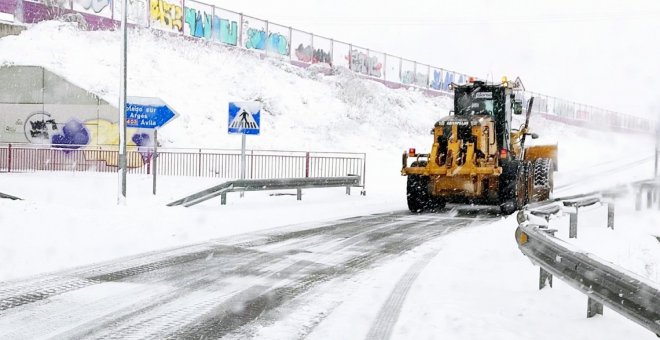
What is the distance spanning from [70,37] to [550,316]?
31201 millimetres

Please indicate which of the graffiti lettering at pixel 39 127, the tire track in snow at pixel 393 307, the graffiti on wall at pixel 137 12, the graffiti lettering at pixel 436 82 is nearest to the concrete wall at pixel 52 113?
the graffiti lettering at pixel 39 127

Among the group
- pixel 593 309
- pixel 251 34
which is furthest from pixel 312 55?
pixel 593 309

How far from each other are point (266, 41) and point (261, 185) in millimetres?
25104

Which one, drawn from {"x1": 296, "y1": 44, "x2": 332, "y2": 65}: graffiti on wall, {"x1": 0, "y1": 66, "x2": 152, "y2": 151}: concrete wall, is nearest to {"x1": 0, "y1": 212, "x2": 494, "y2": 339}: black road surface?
{"x1": 0, "y1": 66, "x2": 152, "y2": 151}: concrete wall

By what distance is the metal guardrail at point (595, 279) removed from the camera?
4080 mm

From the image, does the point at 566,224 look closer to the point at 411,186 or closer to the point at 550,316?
the point at 411,186

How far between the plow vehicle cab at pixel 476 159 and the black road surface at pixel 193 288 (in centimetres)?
476

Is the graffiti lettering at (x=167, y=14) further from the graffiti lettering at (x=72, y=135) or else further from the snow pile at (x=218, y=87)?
the graffiti lettering at (x=72, y=135)

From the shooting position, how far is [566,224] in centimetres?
1412

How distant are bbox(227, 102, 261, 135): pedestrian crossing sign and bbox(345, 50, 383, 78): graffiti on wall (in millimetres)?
29169

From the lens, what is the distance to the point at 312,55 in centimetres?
4362

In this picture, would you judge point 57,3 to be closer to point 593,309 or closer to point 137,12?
point 137,12

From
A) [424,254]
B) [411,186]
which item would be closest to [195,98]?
[411,186]

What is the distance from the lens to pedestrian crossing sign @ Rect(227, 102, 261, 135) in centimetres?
1717
